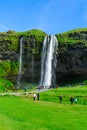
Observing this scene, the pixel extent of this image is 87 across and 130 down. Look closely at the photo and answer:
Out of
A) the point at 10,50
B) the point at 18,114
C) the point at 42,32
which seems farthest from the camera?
the point at 42,32

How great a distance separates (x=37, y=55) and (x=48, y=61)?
11.2 feet

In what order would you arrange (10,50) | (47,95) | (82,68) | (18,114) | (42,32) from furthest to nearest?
1. (42,32)
2. (10,50)
3. (82,68)
4. (47,95)
5. (18,114)

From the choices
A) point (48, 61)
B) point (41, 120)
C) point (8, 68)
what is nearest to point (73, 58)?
point (48, 61)

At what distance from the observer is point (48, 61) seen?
295 feet

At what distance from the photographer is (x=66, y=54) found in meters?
86.9

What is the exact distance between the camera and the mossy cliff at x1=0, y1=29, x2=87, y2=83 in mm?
86125

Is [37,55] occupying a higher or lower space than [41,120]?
higher

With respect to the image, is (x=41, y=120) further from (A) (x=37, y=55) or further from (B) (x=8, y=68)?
(B) (x=8, y=68)

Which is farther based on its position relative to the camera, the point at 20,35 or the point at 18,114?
the point at 20,35

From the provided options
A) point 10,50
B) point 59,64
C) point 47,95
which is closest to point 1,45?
point 10,50

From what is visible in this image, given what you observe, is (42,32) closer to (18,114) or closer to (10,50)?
(10,50)

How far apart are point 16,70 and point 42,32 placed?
14214mm

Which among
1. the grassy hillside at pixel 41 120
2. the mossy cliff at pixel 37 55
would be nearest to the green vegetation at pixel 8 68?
the mossy cliff at pixel 37 55

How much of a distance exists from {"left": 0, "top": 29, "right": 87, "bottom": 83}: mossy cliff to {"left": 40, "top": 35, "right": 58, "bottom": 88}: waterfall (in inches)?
44.7
